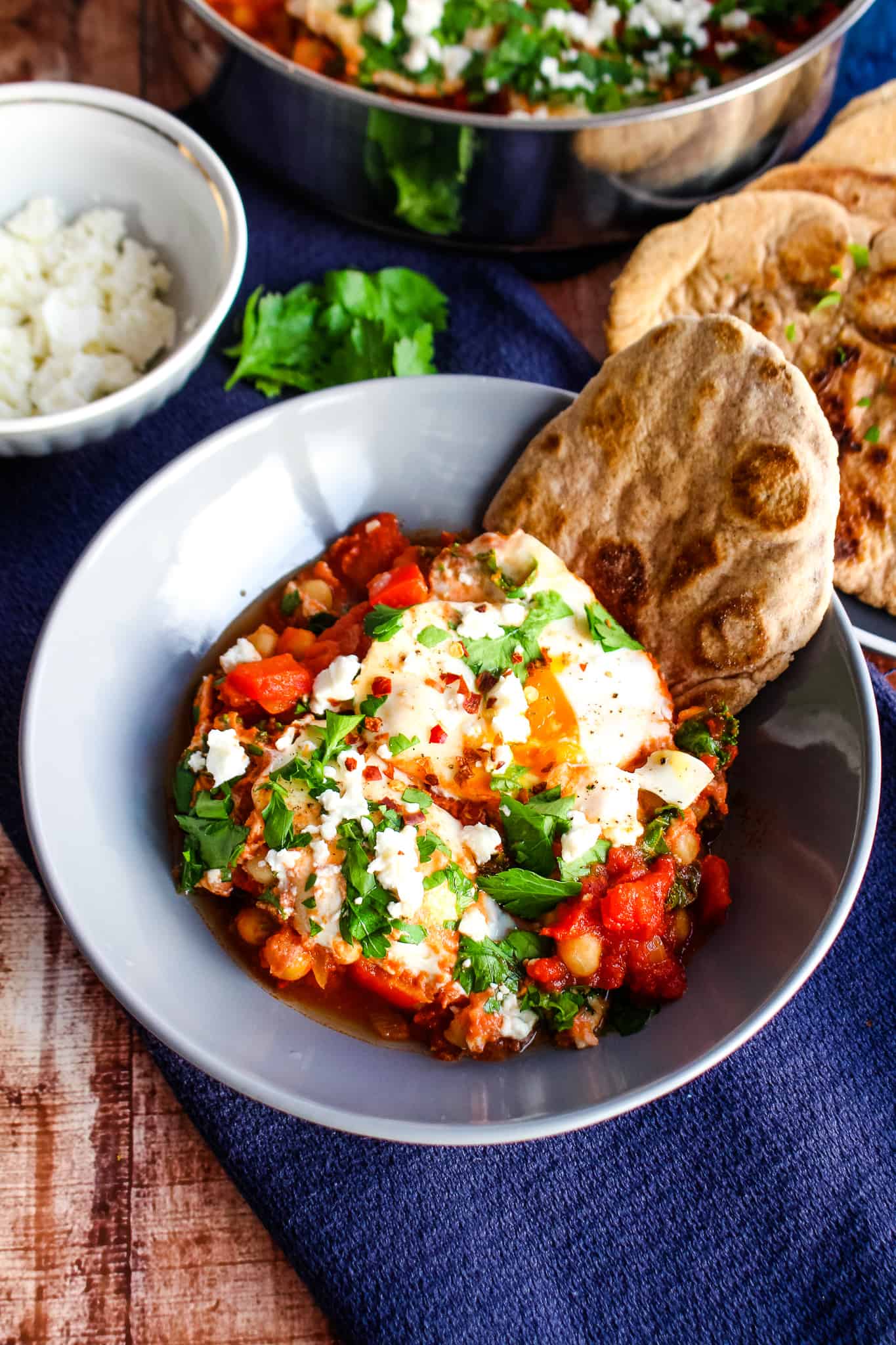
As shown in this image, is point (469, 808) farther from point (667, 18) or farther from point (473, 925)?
point (667, 18)

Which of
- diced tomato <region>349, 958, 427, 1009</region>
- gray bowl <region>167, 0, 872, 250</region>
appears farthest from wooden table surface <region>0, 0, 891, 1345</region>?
gray bowl <region>167, 0, 872, 250</region>

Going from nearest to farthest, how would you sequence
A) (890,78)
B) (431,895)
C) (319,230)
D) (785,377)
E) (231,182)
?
(431,895)
(785,377)
(231,182)
(319,230)
(890,78)

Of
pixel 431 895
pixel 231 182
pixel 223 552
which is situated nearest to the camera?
pixel 431 895

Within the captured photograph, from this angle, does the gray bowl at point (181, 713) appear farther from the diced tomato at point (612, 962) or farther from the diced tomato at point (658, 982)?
the diced tomato at point (612, 962)

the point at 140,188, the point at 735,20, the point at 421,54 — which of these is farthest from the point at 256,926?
the point at 735,20

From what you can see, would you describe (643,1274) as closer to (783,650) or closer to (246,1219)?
(246,1219)

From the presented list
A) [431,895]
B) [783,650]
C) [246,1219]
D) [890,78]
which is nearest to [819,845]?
[783,650]

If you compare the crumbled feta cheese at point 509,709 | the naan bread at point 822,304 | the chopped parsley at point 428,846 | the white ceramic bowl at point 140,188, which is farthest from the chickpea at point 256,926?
the naan bread at point 822,304
